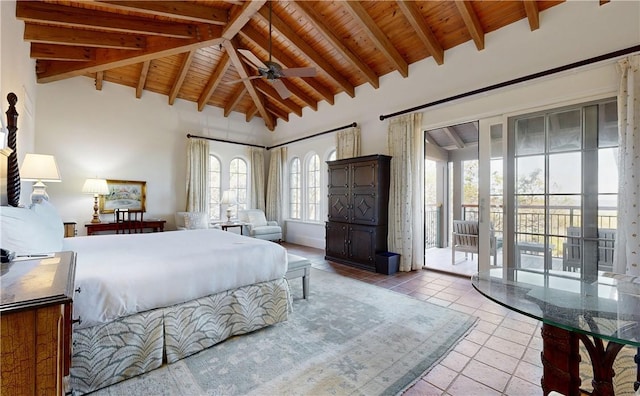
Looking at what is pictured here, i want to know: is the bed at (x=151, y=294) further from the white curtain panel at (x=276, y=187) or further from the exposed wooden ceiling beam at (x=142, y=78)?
the white curtain panel at (x=276, y=187)

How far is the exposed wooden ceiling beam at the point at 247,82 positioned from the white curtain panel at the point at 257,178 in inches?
33.0

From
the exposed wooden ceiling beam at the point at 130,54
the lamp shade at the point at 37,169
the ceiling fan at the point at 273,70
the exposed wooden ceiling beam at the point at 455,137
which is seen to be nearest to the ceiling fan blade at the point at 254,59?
the ceiling fan at the point at 273,70

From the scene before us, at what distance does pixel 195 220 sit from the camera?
18.9 ft

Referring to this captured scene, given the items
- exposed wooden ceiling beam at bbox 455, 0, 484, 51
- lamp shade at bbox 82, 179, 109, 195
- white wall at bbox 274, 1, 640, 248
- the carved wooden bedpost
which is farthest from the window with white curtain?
exposed wooden ceiling beam at bbox 455, 0, 484, 51

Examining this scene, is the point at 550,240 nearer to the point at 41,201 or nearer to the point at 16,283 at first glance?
the point at 16,283

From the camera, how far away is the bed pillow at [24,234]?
4.61 ft

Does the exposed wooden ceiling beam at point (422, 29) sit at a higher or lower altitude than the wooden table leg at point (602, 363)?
higher

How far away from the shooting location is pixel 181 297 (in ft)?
6.57

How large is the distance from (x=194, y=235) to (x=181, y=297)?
4.16 ft

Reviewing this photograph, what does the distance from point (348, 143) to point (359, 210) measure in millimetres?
1517

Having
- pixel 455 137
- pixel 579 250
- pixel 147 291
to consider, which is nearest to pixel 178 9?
pixel 147 291

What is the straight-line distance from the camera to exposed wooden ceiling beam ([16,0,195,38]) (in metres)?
3.09

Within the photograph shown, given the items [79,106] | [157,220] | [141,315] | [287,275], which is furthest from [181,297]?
[79,106]

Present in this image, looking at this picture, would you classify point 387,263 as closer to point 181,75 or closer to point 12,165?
point 12,165
